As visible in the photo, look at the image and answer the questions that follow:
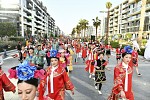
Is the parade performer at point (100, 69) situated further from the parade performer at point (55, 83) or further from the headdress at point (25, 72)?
the headdress at point (25, 72)

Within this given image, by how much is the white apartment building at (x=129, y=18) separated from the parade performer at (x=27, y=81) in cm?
6087

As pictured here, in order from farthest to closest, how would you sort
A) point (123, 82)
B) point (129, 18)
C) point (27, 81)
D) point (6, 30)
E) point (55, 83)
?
point (129, 18)
point (6, 30)
point (123, 82)
point (55, 83)
point (27, 81)

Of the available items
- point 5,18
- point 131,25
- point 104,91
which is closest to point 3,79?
point 104,91

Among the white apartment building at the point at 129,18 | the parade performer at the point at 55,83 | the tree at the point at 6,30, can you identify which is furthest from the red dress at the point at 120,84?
the white apartment building at the point at 129,18

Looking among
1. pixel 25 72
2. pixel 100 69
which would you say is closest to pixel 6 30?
pixel 100 69

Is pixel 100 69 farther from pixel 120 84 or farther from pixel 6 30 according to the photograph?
pixel 6 30

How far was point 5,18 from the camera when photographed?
6425 cm

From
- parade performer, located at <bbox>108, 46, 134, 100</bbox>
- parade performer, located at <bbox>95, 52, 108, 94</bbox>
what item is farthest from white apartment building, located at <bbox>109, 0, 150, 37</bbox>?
parade performer, located at <bbox>108, 46, 134, 100</bbox>

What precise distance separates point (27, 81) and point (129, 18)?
273 feet

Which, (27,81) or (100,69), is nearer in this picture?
(27,81)

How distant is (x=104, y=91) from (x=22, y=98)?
21.1 ft

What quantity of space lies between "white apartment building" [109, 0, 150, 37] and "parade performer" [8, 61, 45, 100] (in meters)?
60.9

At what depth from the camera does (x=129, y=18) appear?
269 feet

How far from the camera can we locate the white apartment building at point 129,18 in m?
62.0
